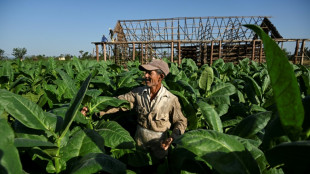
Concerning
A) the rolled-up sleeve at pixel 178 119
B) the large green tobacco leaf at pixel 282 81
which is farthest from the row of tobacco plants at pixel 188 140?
the rolled-up sleeve at pixel 178 119

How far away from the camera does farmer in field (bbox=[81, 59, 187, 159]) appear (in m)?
2.35

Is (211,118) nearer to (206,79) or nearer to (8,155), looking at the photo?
(8,155)

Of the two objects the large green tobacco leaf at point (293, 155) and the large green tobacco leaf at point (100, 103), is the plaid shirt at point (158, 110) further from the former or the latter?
the large green tobacco leaf at point (293, 155)

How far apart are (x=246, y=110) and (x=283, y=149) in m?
1.88

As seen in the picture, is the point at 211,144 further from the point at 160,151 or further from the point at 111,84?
the point at 111,84

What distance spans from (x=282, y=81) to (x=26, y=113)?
107 centimetres

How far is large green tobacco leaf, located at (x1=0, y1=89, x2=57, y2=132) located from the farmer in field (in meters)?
1.23

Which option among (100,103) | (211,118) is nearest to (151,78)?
(100,103)

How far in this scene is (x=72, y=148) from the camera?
1.08 m

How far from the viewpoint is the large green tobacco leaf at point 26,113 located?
0.98m

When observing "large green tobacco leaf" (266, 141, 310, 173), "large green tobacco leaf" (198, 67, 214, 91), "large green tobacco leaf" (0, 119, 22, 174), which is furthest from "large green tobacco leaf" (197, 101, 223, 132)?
"large green tobacco leaf" (198, 67, 214, 91)

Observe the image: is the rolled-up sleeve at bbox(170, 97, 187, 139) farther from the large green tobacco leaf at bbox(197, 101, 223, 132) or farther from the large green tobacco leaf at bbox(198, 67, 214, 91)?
the large green tobacco leaf at bbox(197, 101, 223, 132)

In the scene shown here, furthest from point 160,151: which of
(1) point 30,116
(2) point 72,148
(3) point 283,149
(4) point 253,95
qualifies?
(3) point 283,149

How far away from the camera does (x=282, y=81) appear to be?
51 cm
